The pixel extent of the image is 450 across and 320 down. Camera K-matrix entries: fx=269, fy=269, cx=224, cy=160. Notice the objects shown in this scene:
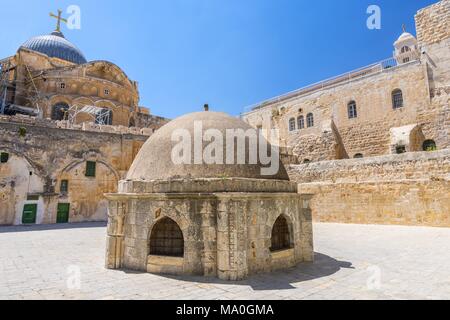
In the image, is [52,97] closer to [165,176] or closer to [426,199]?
[165,176]

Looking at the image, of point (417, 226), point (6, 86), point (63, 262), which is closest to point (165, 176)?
point (63, 262)

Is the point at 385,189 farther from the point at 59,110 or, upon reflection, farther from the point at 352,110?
the point at 59,110

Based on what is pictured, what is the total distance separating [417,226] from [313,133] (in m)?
13.7

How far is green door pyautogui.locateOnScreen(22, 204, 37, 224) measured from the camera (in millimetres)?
16875

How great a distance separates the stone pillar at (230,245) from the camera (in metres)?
5.55

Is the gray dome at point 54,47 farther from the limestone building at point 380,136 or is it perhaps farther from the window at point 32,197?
the limestone building at point 380,136

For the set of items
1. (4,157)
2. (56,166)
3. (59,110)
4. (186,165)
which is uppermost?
(59,110)

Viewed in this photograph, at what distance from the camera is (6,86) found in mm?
23891

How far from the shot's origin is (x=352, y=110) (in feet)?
78.6

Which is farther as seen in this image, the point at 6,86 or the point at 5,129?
the point at 6,86

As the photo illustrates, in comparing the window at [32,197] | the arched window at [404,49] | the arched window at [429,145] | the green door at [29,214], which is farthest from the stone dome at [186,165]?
the arched window at [404,49]

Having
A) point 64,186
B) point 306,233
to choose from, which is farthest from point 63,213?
point 306,233

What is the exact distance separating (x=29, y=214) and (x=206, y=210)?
16.5 metres
